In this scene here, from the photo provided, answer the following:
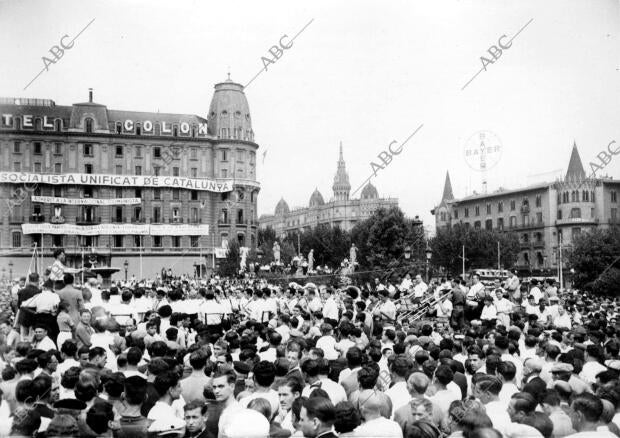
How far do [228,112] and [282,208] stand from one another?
10422 centimetres

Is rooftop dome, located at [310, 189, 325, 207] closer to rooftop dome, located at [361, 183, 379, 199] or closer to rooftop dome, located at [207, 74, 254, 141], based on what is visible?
rooftop dome, located at [361, 183, 379, 199]

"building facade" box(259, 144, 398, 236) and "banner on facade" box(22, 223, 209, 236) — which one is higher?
"building facade" box(259, 144, 398, 236)

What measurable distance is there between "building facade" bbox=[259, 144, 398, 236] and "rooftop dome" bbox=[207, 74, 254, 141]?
2308 inches

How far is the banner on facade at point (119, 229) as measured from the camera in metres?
67.9

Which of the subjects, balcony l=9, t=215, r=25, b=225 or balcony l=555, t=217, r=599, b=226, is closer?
balcony l=9, t=215, r=25, b=225

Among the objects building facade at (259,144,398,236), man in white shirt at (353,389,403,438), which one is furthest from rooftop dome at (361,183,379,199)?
man in white shirt at (353,389,403,438)

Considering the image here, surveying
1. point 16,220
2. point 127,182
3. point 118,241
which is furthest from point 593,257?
point 16,220

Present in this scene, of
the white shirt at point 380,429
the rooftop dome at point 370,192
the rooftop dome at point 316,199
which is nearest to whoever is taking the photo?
the white shirt at point 380,429

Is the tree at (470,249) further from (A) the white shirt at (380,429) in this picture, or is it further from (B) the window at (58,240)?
(A) the white shirt at (380,429)

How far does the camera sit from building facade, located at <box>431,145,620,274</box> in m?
83.8

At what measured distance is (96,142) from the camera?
73.9m

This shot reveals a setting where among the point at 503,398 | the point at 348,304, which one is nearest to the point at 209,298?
the point at 348,304

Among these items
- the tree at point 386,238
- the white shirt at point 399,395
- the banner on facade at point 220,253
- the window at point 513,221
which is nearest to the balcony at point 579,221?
the window at point 513,221

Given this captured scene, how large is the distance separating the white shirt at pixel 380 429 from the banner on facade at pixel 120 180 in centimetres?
6851
